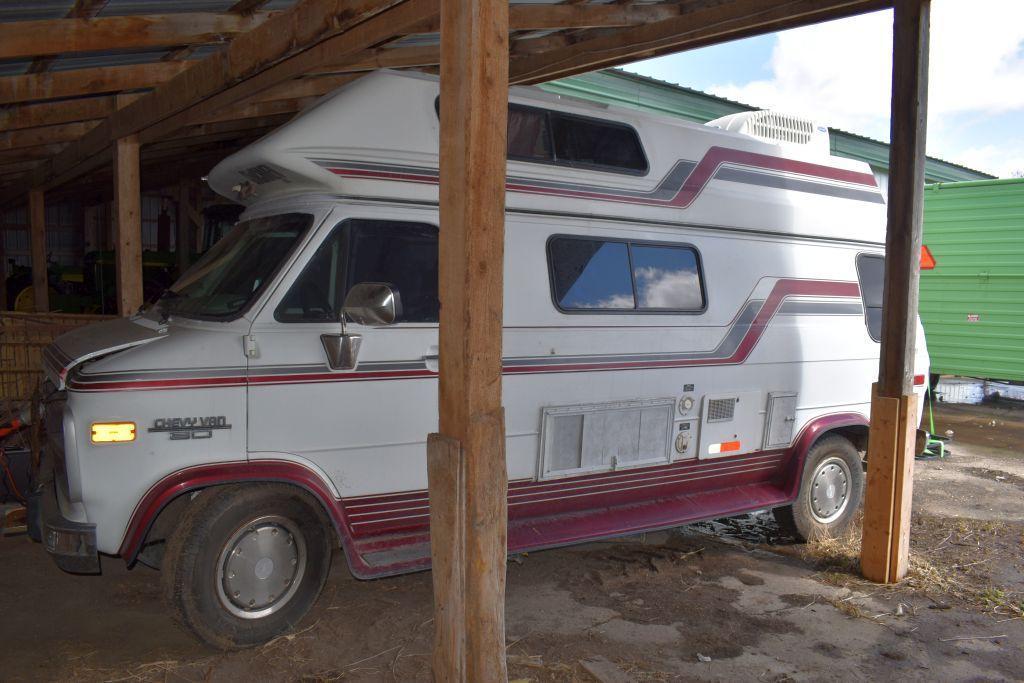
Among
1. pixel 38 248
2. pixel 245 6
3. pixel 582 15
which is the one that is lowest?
pixel 38 248

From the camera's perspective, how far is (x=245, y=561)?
13.8 feet

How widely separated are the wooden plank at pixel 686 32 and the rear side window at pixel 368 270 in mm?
2978

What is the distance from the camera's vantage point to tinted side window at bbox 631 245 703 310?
5.54m

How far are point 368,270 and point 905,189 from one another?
11.7ft

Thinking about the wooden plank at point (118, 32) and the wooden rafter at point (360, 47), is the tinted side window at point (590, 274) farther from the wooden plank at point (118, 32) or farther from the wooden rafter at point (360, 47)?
the wooden plank at point (118, 32)

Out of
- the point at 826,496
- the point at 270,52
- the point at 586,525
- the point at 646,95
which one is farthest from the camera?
the point at 646,95

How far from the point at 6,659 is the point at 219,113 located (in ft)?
14.7

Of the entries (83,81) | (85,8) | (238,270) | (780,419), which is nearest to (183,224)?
(83,81)

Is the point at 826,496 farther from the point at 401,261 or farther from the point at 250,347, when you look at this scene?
the point at 250,347

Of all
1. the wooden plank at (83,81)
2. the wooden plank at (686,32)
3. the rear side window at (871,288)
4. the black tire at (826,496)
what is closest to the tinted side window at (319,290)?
the wooden plank at (83,81)

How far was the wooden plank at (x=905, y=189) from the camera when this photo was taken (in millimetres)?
5234

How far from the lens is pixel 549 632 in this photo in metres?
4.64

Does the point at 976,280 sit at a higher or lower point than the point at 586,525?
higher

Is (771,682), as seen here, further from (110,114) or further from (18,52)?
(110,114)
